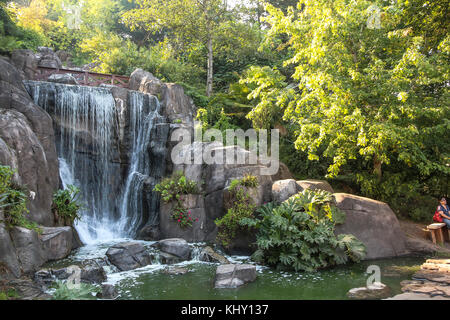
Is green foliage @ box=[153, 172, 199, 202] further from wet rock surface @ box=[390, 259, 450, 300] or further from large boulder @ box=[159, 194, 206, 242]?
wet rock surface @ box=[390, 259, 450, 300]

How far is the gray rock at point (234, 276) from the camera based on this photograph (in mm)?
6660

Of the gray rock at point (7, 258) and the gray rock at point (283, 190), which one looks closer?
the gray rock at point (7, 258)

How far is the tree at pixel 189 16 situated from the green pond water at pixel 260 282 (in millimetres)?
13660

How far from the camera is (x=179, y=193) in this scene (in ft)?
Answer: 36.8

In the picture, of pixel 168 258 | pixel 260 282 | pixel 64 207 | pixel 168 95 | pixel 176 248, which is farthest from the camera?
pixel 168 95

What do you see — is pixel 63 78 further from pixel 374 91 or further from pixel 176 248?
pixel 374 91

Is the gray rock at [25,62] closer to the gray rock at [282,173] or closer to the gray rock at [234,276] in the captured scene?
the gray rock at [282,173]

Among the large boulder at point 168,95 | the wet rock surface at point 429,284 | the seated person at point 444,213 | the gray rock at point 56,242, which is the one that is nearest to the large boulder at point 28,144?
the gray rock at point 56,242

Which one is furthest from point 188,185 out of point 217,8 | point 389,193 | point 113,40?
point 113,40

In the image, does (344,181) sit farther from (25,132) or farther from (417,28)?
(25,132)

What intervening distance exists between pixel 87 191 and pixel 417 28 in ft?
46.2

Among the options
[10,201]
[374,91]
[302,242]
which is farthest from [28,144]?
[374,91]

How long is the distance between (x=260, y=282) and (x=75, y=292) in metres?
3.62

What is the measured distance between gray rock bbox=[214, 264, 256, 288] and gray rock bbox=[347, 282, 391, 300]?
2019mm
